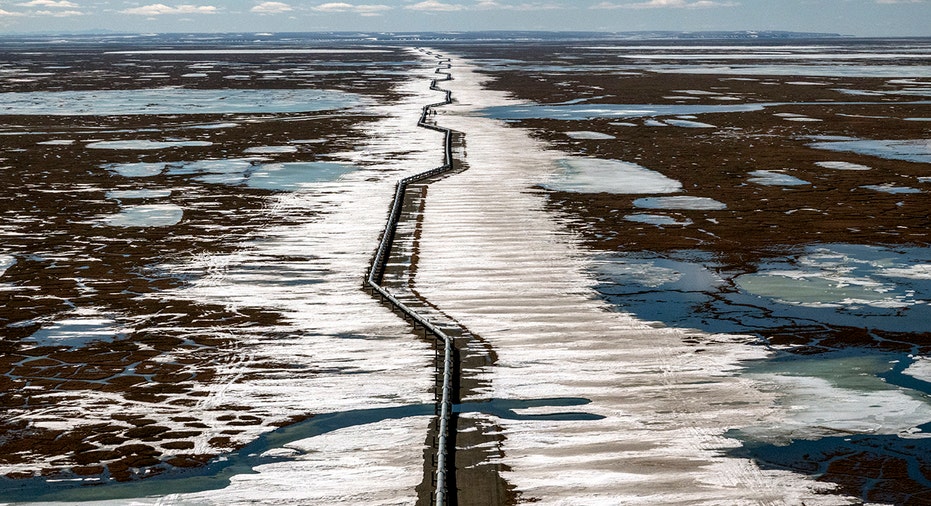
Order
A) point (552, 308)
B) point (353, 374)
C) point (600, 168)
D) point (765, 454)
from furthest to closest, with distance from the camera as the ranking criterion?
point (600, 168), point (552, 308), point (353, 374), point (765, 454)

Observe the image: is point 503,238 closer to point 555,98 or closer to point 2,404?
point 2,404

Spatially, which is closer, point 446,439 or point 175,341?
point 446,439

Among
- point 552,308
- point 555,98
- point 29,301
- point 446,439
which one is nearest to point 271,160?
point 29,301

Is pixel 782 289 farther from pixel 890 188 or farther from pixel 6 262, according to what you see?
pixel 6 262

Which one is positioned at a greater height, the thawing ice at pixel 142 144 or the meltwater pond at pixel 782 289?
the thawing ice at pixel 142 144

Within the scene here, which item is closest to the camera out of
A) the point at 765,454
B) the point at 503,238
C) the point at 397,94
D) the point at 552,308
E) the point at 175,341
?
the point at 765,454

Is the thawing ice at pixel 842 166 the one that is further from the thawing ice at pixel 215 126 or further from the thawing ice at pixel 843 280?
the thawing ice at pixel 215 126

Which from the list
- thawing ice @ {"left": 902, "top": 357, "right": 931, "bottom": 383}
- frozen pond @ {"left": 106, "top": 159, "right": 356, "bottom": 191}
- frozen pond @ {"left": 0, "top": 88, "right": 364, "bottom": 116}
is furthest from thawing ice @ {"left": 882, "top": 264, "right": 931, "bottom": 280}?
frozen pond @ {"left": 0, "top": 88, "right": 364, "bottom": 116}

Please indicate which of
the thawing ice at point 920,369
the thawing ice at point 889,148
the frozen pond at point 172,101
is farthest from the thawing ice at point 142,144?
the thawing ice at point 920,369
